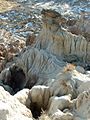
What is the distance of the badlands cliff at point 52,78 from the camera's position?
1287cm

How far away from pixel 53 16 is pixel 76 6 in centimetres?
2039

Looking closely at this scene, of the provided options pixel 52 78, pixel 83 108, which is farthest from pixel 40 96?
pixel 52 78

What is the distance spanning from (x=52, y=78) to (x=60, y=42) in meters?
3.84

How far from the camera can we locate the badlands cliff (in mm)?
12867

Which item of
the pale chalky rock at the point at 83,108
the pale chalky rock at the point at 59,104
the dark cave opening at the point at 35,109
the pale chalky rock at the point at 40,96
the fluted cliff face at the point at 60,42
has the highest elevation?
the pale chalky rock at the point at 83,108

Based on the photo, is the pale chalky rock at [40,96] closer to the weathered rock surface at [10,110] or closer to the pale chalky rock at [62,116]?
the weathered rock surface at [10,110]

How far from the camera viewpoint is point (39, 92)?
15773 millimetres

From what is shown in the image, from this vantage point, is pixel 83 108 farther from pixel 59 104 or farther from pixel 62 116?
pixel 59 104

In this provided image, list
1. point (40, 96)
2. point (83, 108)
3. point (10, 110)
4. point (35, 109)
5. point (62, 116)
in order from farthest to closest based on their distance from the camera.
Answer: point (40, 96) → point (35, 109) → point (83, 108) → point (62, 116) → point (10, 110)

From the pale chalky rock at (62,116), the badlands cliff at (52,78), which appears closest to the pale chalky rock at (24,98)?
the badlands cliff at (52,78)

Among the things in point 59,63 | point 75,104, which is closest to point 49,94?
point 75,104

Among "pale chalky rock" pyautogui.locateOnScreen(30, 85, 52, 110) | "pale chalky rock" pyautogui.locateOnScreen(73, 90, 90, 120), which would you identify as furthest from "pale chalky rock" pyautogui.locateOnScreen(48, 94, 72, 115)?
"pale chalky rock" pyautogui.locateOnScreen(30, 85, 52, 110)

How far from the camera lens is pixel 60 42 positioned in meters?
23.3

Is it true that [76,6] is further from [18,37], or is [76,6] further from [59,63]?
[59,63]
